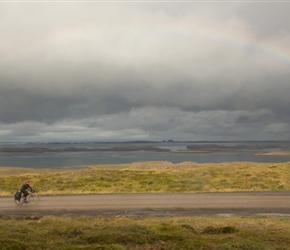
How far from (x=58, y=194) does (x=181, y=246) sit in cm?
2327

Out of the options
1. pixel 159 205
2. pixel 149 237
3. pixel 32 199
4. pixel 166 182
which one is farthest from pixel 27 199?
pixel 149 237

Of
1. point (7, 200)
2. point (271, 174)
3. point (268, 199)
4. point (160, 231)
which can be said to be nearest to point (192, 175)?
point (271, 174)

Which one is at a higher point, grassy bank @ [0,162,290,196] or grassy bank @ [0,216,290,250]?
grassy bank @ [0,216,290,250]

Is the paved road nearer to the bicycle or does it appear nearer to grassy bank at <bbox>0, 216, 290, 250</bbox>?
the bicycle

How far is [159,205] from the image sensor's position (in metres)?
25.9

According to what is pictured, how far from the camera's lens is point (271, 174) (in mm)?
40906

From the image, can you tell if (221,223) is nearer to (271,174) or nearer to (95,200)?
(95,200)

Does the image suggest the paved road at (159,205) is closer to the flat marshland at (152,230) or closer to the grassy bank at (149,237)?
the flat marshland at (152,230)

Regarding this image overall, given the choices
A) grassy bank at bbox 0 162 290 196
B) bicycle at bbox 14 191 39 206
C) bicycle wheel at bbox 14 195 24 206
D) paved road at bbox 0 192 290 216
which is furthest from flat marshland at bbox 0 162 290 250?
bicycle wheel at bbox 14 195 24 206

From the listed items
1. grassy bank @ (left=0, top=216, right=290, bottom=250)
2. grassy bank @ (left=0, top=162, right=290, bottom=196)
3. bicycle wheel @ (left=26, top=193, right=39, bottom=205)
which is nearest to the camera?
grassy bank @ (left=0, top=216, right=290, bottom=250)

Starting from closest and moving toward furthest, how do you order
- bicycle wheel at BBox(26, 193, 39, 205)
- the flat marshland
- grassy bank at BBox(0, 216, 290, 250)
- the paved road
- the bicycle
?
grassy bank at BBox(0, 216, 290, 250), the flat marshland, the paved road, the bicycle, bicycle wheel at BBox(26, 193, 39, 205)

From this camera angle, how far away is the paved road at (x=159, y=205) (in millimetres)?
23523

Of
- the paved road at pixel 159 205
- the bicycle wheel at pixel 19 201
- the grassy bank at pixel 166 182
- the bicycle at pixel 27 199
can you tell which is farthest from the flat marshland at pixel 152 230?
the bicycle wheel at pixel 19 201

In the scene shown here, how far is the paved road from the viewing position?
77.2 ft
